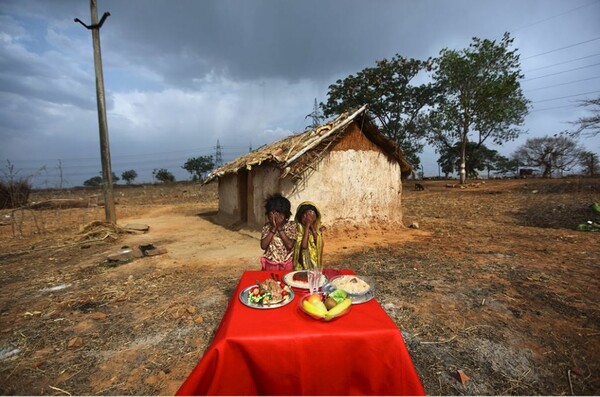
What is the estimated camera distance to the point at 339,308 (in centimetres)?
198

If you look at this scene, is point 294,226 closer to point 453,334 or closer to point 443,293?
point 453,334

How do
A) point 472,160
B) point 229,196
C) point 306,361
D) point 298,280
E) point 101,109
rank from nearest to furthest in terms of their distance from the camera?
point 306,361, point 298,280, point 101,109, point 229,196, point 472,160

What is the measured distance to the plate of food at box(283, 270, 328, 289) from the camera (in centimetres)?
252

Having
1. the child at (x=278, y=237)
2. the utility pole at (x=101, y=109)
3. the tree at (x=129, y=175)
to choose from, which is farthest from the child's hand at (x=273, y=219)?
the tree at (x=129, y=175)

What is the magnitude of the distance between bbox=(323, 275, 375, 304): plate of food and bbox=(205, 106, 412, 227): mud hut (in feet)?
18.2

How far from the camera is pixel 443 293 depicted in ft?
15.2

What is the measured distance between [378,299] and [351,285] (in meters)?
2.36

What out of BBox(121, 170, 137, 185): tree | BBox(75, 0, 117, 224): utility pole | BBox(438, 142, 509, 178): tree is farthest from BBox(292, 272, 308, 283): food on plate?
BBox(121, 170, 137, 185): tree

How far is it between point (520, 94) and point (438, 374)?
2584cm

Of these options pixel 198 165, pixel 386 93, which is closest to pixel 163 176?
pixel 198 165

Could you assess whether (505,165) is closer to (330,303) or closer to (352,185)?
(352,185)

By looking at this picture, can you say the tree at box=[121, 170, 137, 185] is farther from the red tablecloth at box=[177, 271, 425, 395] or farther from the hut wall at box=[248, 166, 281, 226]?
the red tablecloth at box=[177, 271, 425, 395]

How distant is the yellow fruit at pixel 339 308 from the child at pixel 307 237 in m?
1.61

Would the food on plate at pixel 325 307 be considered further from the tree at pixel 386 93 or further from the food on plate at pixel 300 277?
the tree at pixel 386 93
